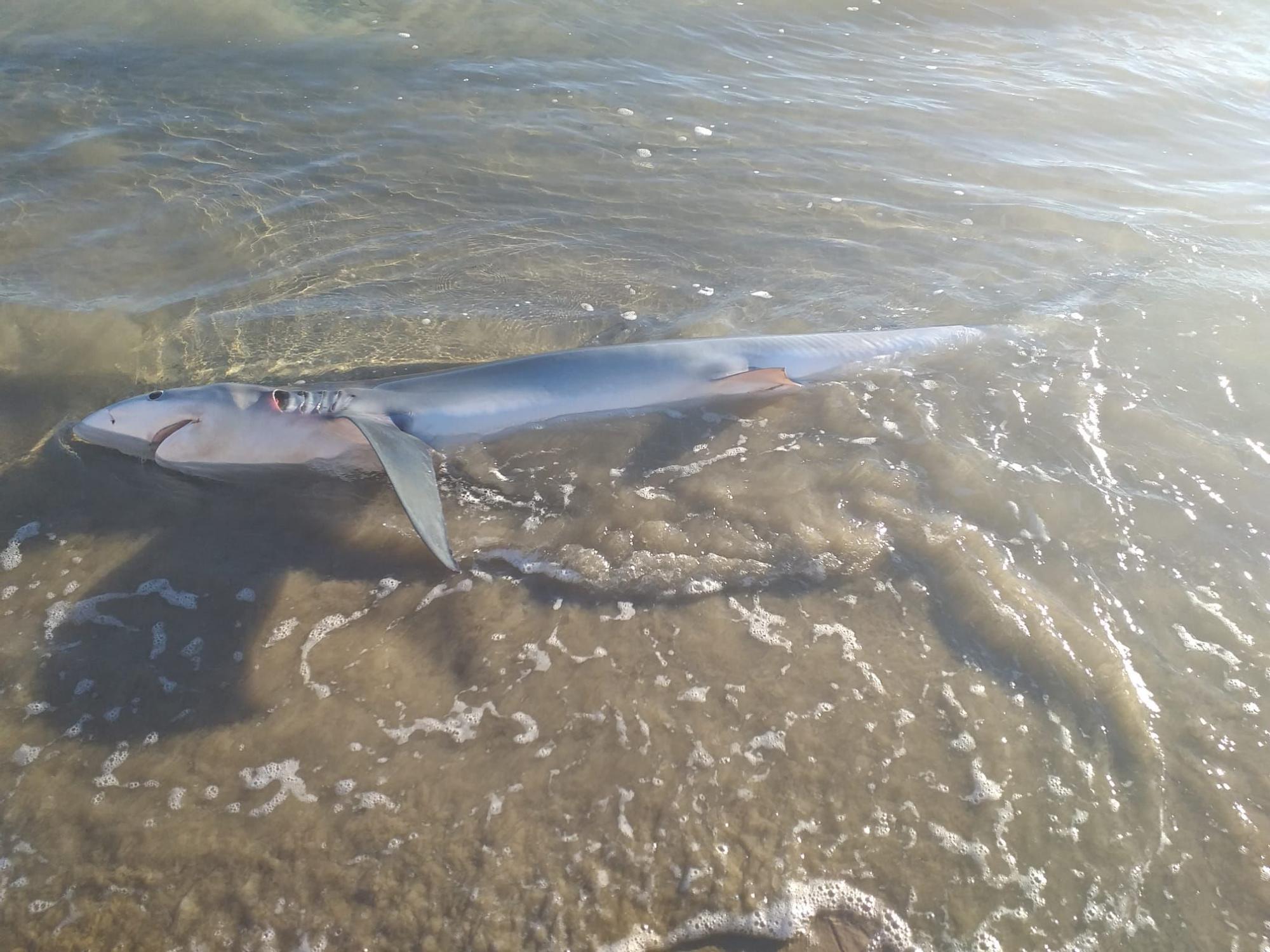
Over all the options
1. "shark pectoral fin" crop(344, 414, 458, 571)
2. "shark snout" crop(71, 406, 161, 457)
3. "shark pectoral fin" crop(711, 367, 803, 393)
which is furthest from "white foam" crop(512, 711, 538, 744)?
"shark snout" crop(71, 406, 161, 457)

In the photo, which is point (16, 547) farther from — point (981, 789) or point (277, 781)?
point (981, 789)

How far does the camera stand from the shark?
4.10 m

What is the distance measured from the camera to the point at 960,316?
5.82 meters

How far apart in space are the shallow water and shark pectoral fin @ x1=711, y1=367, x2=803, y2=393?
0.14 metres

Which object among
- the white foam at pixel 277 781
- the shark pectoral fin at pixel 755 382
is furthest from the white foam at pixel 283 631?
the shark pectoral fin at pixel 755 382

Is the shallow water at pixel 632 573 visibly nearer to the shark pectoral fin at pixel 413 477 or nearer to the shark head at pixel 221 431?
the shark head at pixel 221 431

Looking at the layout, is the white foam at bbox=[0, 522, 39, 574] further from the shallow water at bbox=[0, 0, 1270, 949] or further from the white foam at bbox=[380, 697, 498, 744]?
the white foam at bbox=[380, 697, 498, 744]

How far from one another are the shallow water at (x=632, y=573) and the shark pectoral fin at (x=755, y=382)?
137 mm

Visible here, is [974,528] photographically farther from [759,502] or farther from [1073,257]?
[1073,257]

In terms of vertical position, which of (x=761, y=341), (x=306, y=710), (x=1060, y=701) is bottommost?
(x=306, y=710)

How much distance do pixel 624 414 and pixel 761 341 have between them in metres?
0.98

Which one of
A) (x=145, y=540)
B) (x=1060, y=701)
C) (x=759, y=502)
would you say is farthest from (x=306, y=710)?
(x=1060, y=701)

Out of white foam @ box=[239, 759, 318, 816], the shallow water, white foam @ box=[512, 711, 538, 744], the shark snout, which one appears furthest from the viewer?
the shark snout

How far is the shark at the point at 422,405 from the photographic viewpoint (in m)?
4.10
